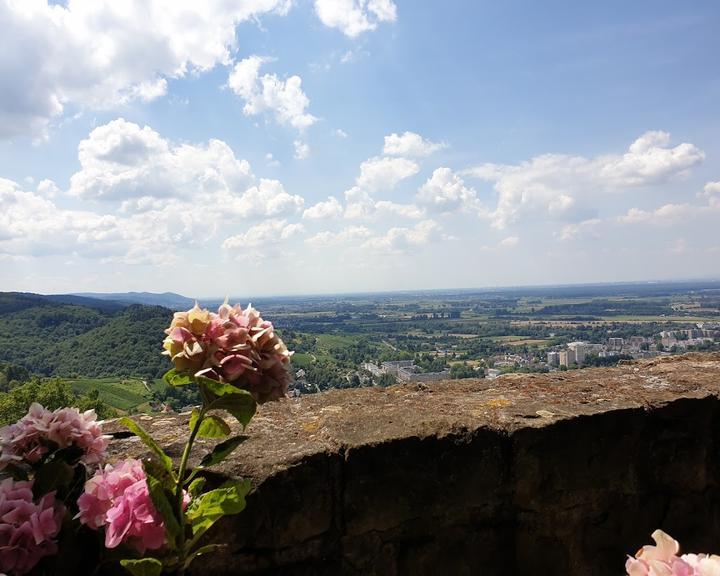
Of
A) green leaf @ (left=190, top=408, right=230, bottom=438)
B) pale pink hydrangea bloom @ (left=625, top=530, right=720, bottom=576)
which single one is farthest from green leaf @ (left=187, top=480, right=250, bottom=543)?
pale pink hydrangea bloom @ (left=625, top=530, right=720, bottom=576)

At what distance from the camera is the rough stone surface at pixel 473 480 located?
1935mm

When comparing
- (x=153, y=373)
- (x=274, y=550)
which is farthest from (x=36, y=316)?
(x=274, y=550)

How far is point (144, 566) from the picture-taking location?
1.23 metres

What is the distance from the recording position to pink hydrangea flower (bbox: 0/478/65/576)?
1.21 m

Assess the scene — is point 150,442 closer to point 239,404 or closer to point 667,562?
point 239,404

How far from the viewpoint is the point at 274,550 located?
1.89 meters

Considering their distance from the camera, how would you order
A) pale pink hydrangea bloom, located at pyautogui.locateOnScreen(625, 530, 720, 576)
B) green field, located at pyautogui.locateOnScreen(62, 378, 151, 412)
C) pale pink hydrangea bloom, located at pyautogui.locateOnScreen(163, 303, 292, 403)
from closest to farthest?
pale pink hydrangea bloom, located at pyautogui.locateOnScreen(625, 530, 720, 576)
pale pink hydrangea bloom, located at pyautogui.locateOnScreen(163, 303, 292, 403)
green field, located at pyautogui.locateOnScreen(62, 378, 151, 412)

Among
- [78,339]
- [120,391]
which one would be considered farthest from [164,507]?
[78,339]

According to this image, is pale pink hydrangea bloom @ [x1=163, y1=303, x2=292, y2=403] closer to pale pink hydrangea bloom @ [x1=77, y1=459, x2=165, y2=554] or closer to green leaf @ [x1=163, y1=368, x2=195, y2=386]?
green leaf @ [x1=163, y1=368, x2=195, y2=386]

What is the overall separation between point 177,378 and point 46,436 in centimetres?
46

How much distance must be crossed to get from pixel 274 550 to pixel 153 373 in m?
50.3

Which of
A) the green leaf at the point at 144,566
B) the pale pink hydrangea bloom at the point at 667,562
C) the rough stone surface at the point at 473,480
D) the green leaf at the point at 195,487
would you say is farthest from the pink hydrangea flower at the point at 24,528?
the pale pink hydrangea bloom at the point at 667,562

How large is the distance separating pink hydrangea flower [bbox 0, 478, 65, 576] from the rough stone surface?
0.64m

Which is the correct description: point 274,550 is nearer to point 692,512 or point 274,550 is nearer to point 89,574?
point 89,574
